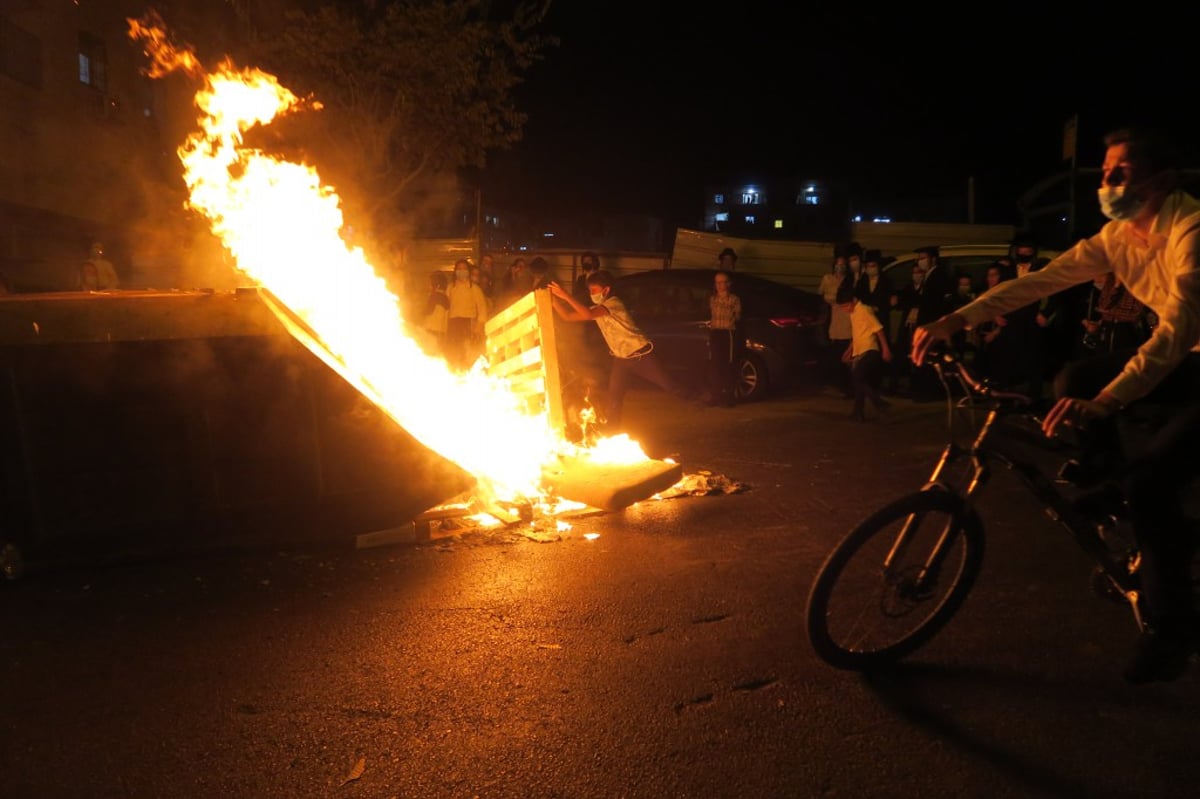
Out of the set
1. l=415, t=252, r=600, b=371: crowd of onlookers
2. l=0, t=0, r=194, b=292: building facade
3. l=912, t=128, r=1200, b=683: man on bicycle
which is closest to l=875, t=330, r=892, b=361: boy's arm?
l=415, t=252, r=600, b=371: crowd of onlookers

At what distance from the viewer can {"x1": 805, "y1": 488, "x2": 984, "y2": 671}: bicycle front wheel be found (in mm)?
3557

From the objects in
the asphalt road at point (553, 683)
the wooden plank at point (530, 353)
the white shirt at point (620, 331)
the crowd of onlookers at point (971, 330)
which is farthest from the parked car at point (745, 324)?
the asphalt road at point (553, 683)

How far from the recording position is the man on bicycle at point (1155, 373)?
10.4ft

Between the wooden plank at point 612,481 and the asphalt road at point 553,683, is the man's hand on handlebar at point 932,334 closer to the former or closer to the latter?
the asphalt road at point 553,683

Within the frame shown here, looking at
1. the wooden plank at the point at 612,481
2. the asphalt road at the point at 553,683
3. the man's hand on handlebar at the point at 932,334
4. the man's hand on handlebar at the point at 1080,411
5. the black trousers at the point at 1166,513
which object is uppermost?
the man's hand on handlebar at the point at 932,334

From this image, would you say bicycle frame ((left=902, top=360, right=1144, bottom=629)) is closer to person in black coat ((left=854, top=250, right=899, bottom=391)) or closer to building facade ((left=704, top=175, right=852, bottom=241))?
person in black coat ((left=854, top=250, right=899, bottom=391))

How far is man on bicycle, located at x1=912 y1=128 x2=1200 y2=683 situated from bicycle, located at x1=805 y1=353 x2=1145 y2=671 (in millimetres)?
159

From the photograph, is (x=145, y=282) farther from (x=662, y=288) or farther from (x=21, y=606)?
(x=21, y=606)

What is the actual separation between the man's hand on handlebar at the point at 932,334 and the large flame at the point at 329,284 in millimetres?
3462

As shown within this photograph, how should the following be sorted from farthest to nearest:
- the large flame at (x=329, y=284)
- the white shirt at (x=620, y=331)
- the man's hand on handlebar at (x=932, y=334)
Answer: the white shirt at (x=620, y=331)
the large flame at (x=329, y=284)
the man's hand on handlebar at (x=932, y=334)

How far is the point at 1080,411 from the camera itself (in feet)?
10.3

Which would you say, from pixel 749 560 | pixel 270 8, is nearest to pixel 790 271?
pixel 270 8

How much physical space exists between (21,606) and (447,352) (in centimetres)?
896

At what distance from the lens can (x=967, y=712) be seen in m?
3.45
